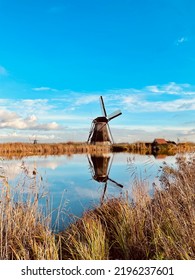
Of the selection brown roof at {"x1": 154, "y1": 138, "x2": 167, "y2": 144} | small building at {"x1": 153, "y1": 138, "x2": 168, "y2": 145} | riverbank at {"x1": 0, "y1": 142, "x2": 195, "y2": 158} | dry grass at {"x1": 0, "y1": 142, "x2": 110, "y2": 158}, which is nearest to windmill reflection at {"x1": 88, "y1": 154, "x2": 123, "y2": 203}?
riverbank at {"x1": 0, "y1": 142, "x2": 195, "y2": 158}

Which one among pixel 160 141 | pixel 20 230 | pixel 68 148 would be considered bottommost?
pixel 20 230

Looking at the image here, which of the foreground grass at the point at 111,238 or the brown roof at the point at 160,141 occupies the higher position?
the brown roof at the point at 160,141

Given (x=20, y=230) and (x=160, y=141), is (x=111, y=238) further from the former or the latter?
(x=160, y=141)

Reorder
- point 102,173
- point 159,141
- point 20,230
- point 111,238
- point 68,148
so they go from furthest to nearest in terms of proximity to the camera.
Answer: point 159,141, point 68,148, point 102,173, point 111,238, point 20,230

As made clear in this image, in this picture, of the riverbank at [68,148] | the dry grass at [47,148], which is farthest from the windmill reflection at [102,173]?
the dry grass at [47,148]

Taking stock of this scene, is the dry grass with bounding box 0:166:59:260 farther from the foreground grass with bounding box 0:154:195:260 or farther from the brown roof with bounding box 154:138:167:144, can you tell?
the brown roof with bounding box 154:138:167:144

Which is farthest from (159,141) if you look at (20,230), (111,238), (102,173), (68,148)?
(20,230)

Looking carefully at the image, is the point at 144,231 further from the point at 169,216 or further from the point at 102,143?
the point at 102,143

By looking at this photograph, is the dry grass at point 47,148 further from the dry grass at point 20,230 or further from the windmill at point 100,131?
the dry grass at point 20,230

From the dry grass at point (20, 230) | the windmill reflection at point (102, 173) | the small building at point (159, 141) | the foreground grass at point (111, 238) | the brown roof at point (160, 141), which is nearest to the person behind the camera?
the foreground grass at point (111, 238)

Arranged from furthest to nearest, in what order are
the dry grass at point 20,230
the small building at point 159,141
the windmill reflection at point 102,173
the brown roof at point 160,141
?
the brown roof at point 160,141 < the small building at point 159,141 < the windmill reflection at point 102,173 < the dry grass at point 20,230
